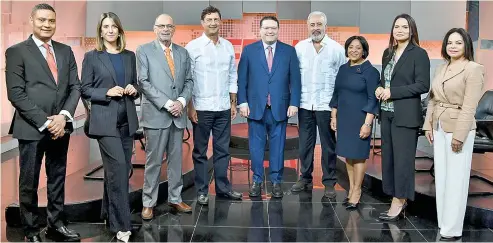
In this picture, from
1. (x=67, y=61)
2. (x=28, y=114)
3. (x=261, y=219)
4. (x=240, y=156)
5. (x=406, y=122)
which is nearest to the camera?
(x=28, y=114)

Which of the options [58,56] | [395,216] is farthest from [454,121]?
[58,56]

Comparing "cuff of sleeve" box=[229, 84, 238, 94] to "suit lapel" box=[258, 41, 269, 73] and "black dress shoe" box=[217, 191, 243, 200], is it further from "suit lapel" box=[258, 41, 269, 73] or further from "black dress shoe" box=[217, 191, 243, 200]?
"black dress shoe" box=[217, 191, 243, 200]

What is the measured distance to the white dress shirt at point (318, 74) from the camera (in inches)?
176

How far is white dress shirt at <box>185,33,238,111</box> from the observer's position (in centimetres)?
412

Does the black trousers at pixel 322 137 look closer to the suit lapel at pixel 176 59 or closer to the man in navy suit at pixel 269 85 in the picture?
the man in navy suit at pixel 269 85

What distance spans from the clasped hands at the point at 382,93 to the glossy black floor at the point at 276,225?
0.98 m

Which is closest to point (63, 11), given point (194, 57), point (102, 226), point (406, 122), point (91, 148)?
point (91, 148)

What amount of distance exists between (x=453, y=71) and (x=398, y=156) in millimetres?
752

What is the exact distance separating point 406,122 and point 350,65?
0.72 metres

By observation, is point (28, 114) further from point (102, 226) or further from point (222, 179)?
point (222, 179)

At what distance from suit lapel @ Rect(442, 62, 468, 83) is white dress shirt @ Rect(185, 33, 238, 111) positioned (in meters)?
1.73

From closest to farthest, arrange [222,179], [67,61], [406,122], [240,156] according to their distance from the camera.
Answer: [67,61], [406,122], [222,179], [240,156]

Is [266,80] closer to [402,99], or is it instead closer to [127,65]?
[402,99]

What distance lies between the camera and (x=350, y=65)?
4.10m
